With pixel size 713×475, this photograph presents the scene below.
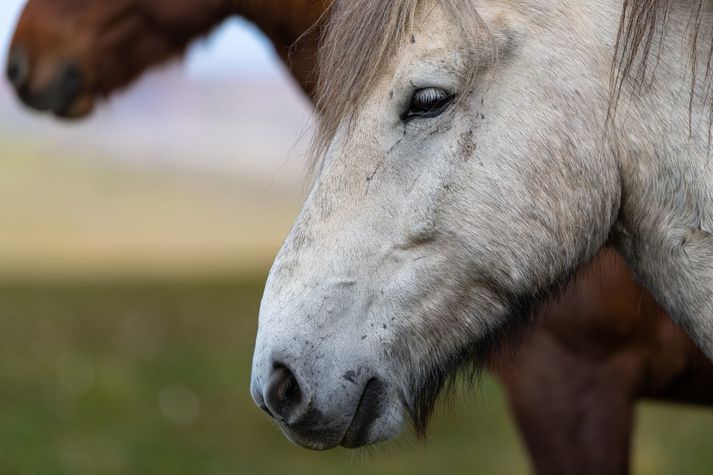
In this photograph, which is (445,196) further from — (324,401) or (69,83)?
(69,83)

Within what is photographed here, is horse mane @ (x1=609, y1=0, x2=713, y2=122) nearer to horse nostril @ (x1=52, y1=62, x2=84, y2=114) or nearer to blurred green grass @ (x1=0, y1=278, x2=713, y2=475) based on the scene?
blurred green grass @ (x1=0, y1=278, x2=713, y2=475)

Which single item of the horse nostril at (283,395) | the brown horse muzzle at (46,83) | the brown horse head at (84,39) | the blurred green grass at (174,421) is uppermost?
the horse nostril at (283,395)

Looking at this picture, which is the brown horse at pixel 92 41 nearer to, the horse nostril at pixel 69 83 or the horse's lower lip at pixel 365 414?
the horse nostril at pixel 69 83

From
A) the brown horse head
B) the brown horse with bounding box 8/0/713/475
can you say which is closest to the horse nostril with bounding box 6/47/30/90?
the brown horse head

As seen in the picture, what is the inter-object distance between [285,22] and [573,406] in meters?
1.87

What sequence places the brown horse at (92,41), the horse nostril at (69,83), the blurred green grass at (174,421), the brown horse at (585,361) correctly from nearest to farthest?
the brown horse at (585,361) → the brown horse at (92,41) → the horse nostril at (69,83) → the blurred green grass at (174,421)

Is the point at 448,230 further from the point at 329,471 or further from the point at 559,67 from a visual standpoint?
A: the point at 329,471

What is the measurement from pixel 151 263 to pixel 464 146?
739 inches

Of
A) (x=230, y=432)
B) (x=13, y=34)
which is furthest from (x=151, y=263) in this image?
(x=13, y=34)

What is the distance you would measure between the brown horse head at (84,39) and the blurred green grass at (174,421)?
1387 mm

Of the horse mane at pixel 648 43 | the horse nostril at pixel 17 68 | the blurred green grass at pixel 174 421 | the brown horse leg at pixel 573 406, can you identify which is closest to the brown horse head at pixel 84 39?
the horse nostril at pixel 17 68

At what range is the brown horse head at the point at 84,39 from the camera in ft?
13.4

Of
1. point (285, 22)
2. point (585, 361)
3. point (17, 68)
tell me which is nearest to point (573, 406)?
point (585, 361)

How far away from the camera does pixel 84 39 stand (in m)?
4.11
